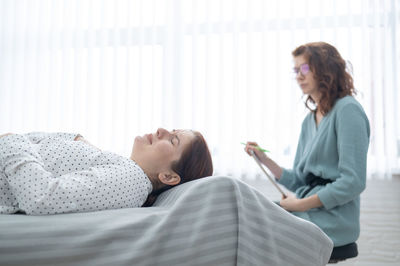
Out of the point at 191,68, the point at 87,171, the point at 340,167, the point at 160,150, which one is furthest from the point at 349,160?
the point at 191,68

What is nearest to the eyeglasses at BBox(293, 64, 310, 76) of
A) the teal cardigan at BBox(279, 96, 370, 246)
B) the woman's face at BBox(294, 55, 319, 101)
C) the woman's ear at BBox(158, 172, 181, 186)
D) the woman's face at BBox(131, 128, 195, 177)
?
the woman's face at BBox(294, 55, 319, 101)

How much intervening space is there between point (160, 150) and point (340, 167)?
768mm

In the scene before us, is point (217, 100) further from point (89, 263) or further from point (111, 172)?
point (89, 263)

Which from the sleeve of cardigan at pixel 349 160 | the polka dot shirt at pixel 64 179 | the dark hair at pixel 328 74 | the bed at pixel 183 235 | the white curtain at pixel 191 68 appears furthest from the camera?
the white curtain at pixel 191 68

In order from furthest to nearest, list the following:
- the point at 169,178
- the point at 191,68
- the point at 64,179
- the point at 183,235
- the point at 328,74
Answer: the point at 191,68, the point at 328,74, the point at 169,178, the point at 64,179, the point at 183,235

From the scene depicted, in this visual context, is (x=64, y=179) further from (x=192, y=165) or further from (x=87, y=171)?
(x=192, y=165)

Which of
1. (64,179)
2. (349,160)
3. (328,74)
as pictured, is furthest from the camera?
(328,74)

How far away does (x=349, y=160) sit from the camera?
1.46 m

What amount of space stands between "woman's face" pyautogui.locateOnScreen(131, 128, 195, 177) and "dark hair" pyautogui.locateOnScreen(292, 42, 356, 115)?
2.43ft

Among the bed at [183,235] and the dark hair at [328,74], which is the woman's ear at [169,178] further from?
the dark hair at [328,74]

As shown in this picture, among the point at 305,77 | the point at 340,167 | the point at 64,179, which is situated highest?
the point at 305,77

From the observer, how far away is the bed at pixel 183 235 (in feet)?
2.47

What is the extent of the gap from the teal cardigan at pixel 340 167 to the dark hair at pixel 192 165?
558 mm

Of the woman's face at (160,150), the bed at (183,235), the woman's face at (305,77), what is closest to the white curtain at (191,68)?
the woman's face at (305,77)
